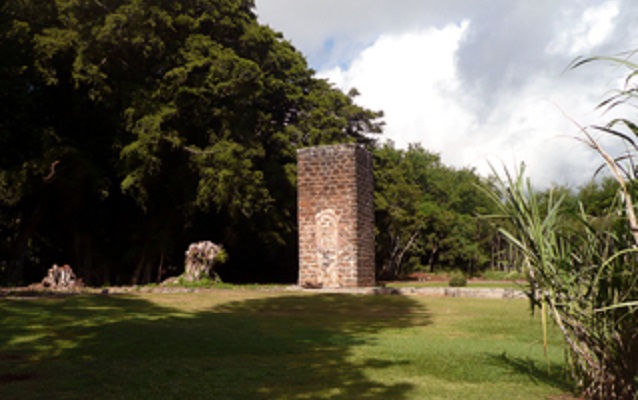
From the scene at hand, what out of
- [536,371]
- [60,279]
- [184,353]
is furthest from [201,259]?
[536,371]

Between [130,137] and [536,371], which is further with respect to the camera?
[130,137]

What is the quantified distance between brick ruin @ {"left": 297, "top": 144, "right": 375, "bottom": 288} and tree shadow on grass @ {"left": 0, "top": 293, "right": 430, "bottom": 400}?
5.21 metres

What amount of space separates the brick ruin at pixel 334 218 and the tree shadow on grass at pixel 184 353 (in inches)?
205

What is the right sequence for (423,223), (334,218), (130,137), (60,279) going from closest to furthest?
(60,279) < (334,218) < (130,137) < (423,223)

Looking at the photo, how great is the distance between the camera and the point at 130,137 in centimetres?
1709

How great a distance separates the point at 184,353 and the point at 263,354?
29.3 inches

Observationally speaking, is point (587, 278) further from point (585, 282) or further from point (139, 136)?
point (139, 136)

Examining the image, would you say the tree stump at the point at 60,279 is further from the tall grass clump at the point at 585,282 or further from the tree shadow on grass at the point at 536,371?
the tall grass clump at the point at 585,282

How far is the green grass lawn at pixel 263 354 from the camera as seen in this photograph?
429 centimetres

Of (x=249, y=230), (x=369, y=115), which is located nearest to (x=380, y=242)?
(x=369, y=115)

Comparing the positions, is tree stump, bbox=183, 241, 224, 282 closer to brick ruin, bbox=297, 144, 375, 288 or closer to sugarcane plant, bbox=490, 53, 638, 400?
brick ruin, bbox=297, 144, 375, 288

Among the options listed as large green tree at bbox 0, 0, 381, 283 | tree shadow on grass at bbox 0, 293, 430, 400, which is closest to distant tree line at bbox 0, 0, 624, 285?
large green tree at bbox 0, 0, 381, 283

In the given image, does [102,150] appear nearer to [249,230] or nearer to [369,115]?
[249,230]

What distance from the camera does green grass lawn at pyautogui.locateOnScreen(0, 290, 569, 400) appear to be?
429 centimetres
